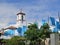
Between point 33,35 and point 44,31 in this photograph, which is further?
point 33,35

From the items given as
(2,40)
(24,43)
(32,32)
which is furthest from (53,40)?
(2,40)

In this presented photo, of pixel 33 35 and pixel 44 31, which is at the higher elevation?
pixel 44 31

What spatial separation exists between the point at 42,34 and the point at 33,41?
80.6 inches

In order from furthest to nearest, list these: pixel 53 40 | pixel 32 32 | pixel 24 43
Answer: pixel 24 43, pixel 32 32, pixel 53 40

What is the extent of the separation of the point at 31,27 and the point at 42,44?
3823 mm

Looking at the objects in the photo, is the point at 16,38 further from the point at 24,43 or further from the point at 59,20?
the point at 59,20

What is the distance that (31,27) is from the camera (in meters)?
44.7

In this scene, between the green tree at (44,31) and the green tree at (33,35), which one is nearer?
the green tree at (44,31)

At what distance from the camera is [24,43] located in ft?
152

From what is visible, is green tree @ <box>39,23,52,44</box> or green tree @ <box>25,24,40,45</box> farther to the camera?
green tree @ <box>25,24,40,45</box>

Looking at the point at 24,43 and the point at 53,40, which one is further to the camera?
the point at 24,43

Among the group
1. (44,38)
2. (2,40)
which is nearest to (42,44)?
(44,38)

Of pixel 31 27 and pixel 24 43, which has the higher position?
pixel 31 27

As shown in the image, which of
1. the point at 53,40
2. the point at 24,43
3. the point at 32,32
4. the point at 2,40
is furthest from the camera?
the point at 2,40
